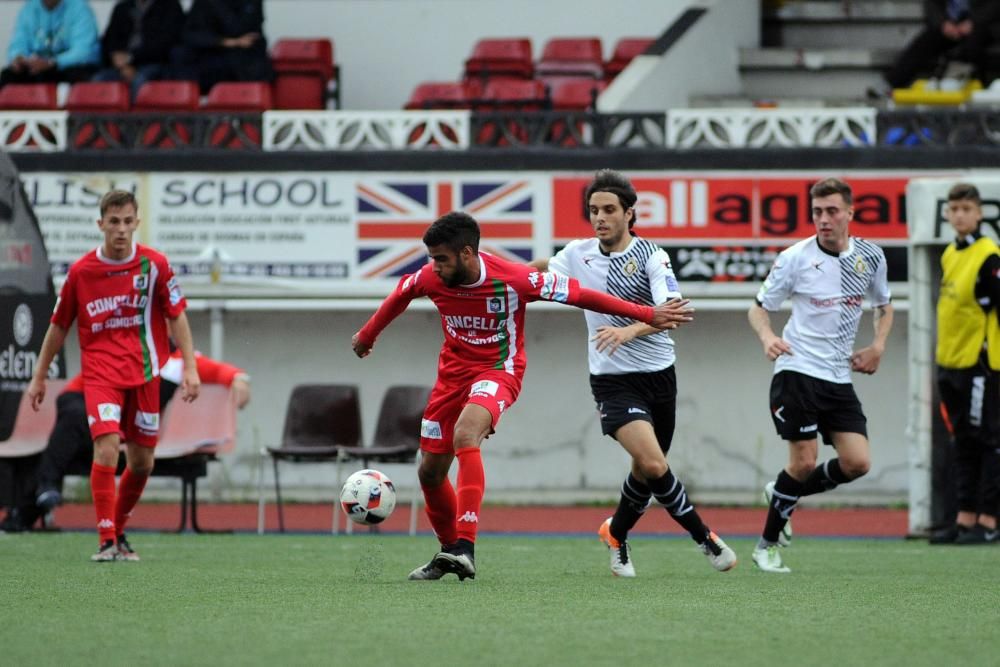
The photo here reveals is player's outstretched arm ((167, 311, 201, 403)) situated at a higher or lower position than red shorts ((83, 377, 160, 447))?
higher

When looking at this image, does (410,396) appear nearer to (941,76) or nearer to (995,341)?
(995,341)

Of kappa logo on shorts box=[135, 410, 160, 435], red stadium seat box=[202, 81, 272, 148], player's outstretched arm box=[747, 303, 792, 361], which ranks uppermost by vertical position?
red stadium seat box=[202, 81, 272, 148]

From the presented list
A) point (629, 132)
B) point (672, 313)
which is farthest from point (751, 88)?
point (672, 313)

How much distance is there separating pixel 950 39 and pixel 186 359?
39.7 feet

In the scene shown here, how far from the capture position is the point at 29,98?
18.5 meters

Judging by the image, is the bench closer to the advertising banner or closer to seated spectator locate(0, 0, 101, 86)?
the advertising banner

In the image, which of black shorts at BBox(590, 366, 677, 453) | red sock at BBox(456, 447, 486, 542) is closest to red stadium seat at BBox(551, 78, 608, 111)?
black shorts at BBox(590, 366, 677, 453)

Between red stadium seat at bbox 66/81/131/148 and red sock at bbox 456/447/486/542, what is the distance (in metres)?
10.4

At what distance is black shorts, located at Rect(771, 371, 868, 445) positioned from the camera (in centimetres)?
927

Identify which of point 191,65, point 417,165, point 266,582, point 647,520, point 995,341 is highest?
point 191,65

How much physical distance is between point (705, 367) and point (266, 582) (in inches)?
392

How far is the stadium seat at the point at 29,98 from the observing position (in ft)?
60.4

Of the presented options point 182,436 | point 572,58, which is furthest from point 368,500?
point 572,58

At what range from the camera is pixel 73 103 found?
1823 cm
